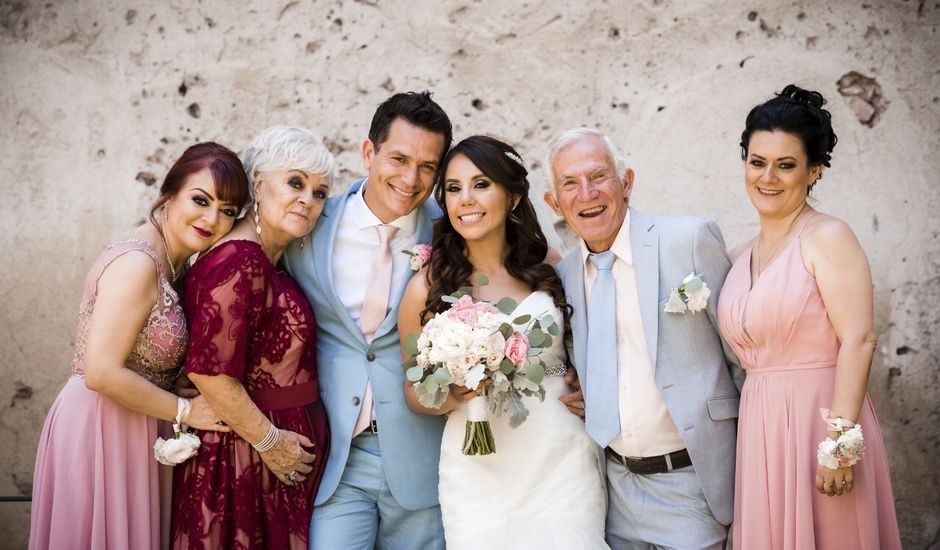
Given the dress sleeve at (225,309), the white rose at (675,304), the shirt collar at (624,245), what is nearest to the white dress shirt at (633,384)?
the shirt collar at (624,245)

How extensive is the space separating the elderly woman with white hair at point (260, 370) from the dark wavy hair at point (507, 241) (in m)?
0.59

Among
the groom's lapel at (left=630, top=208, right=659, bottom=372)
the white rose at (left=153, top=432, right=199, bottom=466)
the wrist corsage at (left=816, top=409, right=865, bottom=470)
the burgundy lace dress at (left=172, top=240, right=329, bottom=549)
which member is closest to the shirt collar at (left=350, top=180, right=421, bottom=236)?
the burgundy lace dress at (left=172, top=240, right=329, bottom=549)

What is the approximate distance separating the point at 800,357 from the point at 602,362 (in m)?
0.80

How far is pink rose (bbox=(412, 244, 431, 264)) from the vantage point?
3.96 meters

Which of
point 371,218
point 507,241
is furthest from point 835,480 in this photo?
point 371,218

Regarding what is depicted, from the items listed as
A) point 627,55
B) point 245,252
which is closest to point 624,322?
point 245,252

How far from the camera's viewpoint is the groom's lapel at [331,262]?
151 inches

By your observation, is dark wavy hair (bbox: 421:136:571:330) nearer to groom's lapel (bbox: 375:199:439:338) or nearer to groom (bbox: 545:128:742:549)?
groom's lapel (bbox: 375:199:439:338)

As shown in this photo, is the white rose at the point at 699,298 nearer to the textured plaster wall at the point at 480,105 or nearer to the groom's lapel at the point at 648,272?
the groom's lapel at the point at 648,272

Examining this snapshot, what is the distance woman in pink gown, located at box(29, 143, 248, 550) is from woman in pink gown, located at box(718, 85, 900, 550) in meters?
2.31

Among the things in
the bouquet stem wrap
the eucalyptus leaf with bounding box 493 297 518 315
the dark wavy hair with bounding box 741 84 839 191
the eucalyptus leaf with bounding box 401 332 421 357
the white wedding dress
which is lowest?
the white wedding dress

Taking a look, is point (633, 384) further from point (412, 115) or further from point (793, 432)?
point (412, 115)

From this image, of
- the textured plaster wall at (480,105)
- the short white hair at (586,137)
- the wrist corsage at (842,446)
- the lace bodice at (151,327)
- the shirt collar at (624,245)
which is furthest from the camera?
the textured plaster wall at (480,105)

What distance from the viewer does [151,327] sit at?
11.4 ft
